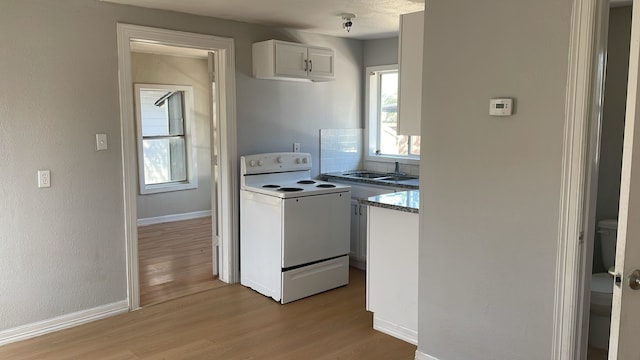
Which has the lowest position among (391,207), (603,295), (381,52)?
(603,295)

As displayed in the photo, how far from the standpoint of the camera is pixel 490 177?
2.58 m

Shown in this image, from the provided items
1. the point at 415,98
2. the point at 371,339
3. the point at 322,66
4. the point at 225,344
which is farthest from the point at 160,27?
the point at 371,339

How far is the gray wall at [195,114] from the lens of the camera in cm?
659

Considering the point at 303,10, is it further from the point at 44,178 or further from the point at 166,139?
the point at 166,139

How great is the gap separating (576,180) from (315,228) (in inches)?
86.2

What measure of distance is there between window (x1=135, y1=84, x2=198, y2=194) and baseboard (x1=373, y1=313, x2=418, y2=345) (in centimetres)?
421

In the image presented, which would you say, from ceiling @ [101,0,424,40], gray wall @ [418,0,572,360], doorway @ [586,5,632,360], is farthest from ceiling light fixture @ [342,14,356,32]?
doorway @ [586,5,632,360]

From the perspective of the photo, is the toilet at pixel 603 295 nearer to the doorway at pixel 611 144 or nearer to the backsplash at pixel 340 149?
the doorway at pixel 611 144

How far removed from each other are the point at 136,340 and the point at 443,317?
1.93 meters

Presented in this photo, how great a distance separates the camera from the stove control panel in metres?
4.29

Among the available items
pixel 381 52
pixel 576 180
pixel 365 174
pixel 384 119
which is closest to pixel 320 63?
pixel 381 52

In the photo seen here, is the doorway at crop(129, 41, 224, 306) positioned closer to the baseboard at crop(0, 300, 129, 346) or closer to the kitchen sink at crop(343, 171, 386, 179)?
the kitchen sink at crop(343, 171, 386, 179)

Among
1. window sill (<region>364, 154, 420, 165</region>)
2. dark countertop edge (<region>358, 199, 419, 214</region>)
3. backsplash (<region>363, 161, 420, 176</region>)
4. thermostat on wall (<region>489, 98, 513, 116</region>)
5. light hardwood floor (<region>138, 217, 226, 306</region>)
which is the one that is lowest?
light hardwood floor (<region>138, 217, 226, 306</region>)

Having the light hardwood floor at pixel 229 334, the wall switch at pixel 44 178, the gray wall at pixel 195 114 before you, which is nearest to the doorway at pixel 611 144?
the light hardwood floor at pixel 229 334
